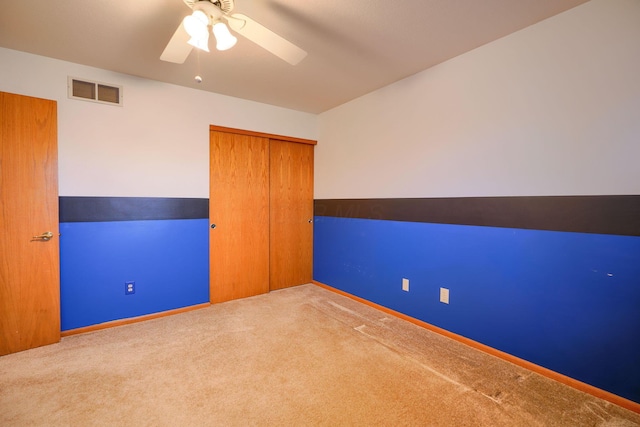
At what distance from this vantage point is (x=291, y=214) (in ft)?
13.0

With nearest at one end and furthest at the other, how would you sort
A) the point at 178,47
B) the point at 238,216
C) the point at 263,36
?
the point at 263,36 → the point at 178,47 → the point at 238,216

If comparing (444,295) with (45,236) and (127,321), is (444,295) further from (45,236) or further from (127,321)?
(45,236)

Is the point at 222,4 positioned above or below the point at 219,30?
above

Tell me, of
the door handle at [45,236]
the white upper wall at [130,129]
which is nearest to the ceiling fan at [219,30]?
the white upper wall at [130,129]

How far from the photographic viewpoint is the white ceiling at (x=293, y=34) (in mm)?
1793

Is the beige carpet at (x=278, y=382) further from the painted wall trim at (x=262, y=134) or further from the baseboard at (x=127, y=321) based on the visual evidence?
the painted wall trim at (x=262, y=134)

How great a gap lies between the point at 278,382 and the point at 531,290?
187cm

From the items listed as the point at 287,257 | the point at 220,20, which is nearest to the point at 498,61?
the point at 220,20

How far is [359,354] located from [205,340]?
1303 mm

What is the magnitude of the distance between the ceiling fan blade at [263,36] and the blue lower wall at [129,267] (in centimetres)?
212

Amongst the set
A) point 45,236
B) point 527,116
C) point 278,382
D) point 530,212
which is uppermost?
point 527,116

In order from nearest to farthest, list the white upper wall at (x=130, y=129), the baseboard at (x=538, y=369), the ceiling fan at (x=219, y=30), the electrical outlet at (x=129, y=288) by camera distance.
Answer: the ceiling fan at (x=219, y=30) → the baseboard at (x=538, y=369) → the white upper wall at (x=130, y=129) → the electrical outlet at (x=129, y=288)

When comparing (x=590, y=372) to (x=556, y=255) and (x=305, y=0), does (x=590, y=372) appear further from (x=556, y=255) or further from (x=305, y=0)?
(x=305, y=0)

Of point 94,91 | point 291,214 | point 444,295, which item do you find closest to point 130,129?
point 94,91
